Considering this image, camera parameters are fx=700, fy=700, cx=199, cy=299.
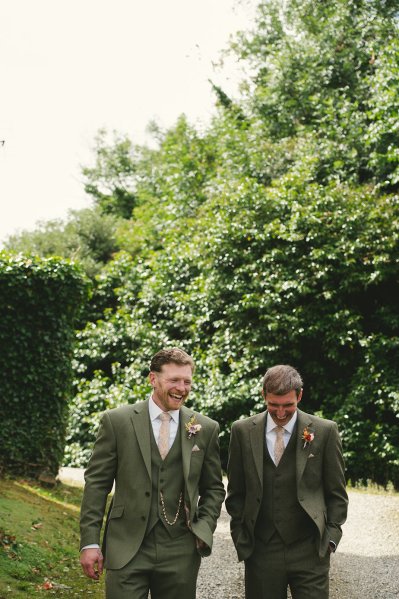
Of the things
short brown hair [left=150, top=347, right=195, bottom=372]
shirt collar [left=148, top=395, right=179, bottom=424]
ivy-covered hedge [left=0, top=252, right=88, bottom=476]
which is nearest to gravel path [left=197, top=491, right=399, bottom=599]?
ivy-covered hedge [left=0, top=252, right=88, bottom=476]

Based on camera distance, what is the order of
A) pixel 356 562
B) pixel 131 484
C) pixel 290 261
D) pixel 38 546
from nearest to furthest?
pixel 131 484, pixel 38 546, pixel 356 562, pixel 290 261

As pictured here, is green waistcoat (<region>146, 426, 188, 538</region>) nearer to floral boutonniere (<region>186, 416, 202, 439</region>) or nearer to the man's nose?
floral boutonniere (<region>186, 416, 202, 439</region>)

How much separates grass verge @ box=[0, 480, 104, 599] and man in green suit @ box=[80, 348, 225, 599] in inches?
101

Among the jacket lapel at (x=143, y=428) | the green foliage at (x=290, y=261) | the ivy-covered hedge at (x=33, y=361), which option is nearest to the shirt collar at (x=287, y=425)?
the jacket lapel at (x=143, y=428)

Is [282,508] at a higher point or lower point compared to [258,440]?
lower

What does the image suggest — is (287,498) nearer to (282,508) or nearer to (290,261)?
(282,508)

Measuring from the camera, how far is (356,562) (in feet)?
28.2

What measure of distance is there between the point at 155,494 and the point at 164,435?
0.32 metres

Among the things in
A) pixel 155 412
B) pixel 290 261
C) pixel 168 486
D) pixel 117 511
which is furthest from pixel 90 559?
pixel 290 261

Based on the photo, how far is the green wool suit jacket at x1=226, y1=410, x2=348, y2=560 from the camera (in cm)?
395

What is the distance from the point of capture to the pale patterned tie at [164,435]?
3879 mm

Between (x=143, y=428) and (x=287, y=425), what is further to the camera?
(x=287, y=425)

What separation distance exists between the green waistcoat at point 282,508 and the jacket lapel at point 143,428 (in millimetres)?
706

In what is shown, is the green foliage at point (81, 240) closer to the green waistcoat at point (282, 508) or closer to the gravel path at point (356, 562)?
the gravel path at point (356, 562)
